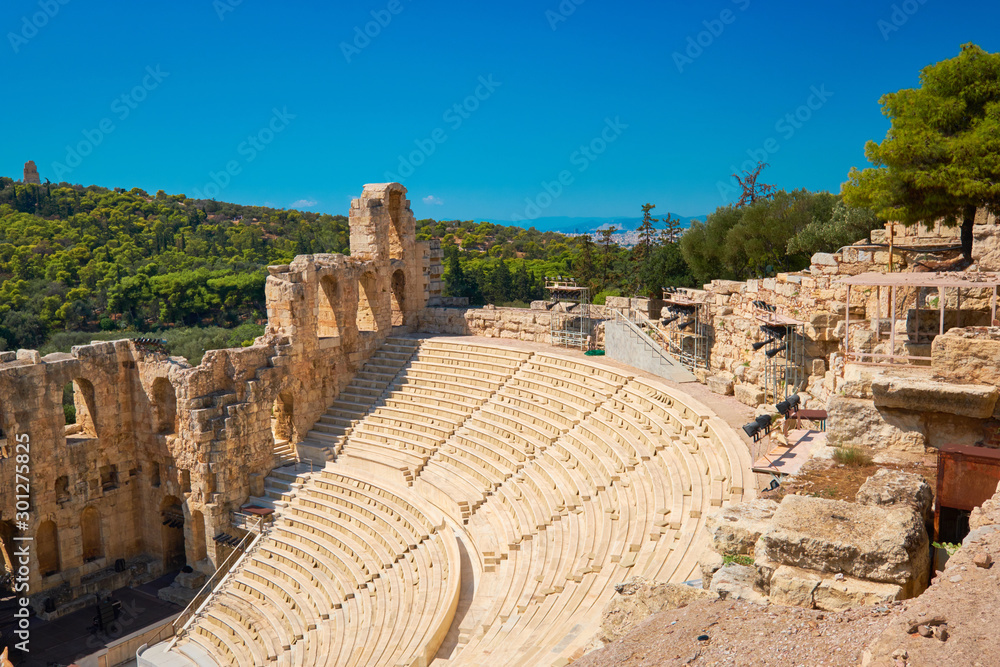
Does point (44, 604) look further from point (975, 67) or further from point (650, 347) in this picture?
point (975, 67)

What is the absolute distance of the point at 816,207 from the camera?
24797 millimetres

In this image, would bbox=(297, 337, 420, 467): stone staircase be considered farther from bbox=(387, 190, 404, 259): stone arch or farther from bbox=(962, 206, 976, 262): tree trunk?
bbox=(962, 206, 976, 262): tree trunk

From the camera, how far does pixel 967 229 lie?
13945 mm

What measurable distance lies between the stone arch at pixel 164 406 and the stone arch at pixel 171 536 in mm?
1890

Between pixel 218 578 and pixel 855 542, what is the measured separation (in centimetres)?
1705

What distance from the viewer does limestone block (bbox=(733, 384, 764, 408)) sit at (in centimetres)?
1541

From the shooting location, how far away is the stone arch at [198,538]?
19.8 metres

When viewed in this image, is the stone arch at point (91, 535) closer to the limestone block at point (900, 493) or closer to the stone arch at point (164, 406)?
the stone arch at point (164, 406)

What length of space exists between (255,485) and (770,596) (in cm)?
1644

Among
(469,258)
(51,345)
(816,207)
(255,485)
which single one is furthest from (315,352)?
(469,258)

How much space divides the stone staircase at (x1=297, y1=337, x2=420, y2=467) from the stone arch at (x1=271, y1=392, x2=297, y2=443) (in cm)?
79

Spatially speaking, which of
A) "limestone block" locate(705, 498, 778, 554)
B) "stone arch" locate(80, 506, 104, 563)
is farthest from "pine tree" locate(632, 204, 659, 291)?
"limestone block" locate(705, 498, 778, 554)

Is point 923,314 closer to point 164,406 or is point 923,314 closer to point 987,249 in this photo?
point 987,249

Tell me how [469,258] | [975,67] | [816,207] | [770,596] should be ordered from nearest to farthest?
[770,596] < [975,67] < [816,207] < [469,258]
